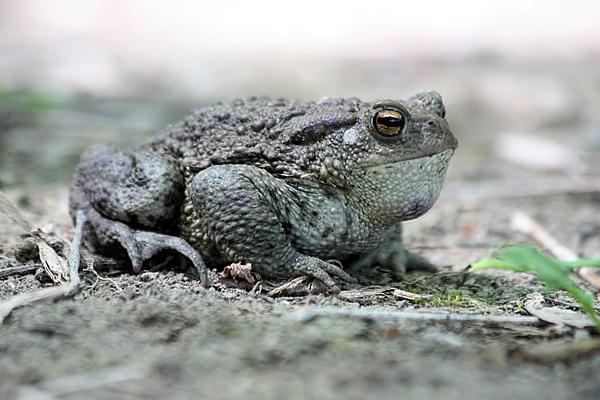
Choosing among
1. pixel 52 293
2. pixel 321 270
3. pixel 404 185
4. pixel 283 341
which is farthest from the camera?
pixel 404 185

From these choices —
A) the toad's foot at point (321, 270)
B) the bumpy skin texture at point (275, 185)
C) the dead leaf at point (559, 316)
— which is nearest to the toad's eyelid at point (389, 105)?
the bumpy skin texture at point (275, 185)

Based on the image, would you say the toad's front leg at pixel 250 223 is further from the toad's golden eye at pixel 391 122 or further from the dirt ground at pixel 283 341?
the toad's golden eye at pixel 391 122

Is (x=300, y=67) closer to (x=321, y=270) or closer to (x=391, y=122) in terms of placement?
(x=391, y=122)

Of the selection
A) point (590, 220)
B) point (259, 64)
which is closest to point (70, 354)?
point (590, 220)

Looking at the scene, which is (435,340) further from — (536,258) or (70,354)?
(70,354)

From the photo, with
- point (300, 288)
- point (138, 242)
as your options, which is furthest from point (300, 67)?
point (300, 288)

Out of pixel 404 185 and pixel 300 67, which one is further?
pixel 300 67

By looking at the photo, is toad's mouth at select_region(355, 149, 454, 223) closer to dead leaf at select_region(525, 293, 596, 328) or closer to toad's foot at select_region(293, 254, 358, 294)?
toad's foot at select_region(293, 254, 358, 294)
